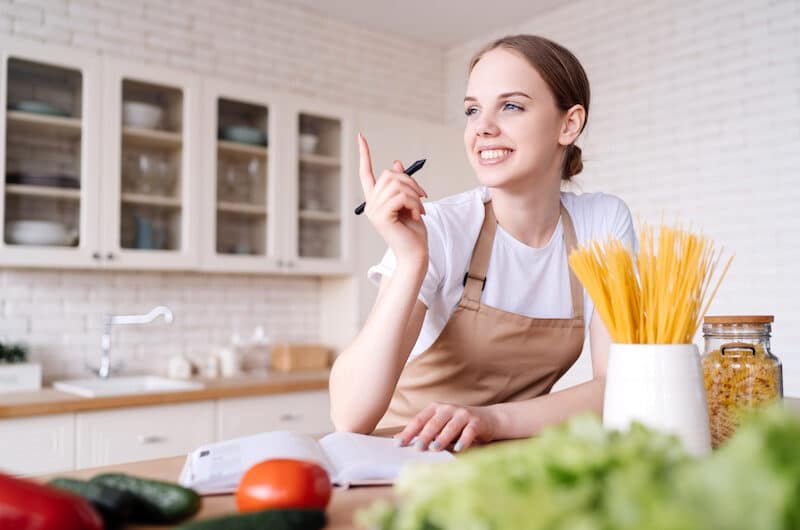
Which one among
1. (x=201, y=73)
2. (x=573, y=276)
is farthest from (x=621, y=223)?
(x=201, y=73)

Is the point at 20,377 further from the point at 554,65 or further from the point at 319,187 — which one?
the point at 554,65

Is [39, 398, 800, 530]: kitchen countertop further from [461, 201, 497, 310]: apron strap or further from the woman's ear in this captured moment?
the woman's ear

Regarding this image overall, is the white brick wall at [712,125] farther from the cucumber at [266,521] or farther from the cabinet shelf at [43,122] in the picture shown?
the cucumber at [266,521]

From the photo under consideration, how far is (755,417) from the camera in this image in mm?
482

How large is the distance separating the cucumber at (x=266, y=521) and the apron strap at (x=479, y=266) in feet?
3.29

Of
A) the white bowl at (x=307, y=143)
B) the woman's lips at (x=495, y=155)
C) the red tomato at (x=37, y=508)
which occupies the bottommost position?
the red tomato at (x=37, y=508)

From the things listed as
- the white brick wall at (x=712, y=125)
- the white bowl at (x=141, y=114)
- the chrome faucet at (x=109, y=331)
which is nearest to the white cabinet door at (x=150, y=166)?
the white bowl at (x=141, y=114)

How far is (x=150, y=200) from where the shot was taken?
3.41 meters

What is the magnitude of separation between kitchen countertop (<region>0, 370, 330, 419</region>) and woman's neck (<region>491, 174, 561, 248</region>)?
6.30 ft

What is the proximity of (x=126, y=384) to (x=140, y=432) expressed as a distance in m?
0.59

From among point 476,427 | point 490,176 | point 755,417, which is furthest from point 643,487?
point 490,176

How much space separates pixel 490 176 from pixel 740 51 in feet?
8.74

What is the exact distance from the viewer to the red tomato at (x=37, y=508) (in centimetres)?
60

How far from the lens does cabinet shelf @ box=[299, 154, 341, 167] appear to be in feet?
13.0
